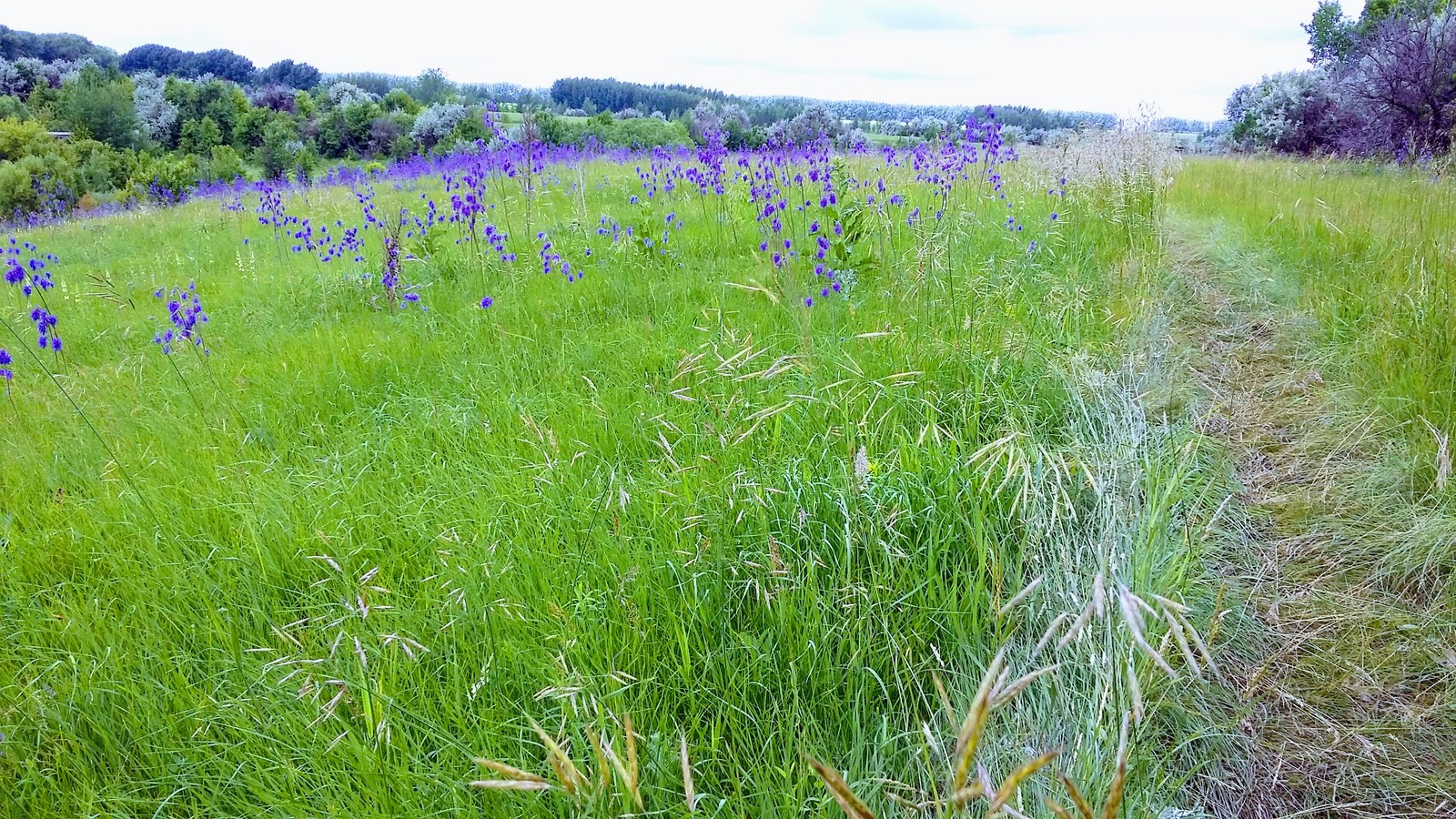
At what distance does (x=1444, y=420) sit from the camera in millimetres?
2184

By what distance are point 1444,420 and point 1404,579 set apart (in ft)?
2.17

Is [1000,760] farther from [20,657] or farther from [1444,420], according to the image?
[20,657]

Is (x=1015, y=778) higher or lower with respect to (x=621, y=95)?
lower

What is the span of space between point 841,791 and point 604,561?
1332 millimetres

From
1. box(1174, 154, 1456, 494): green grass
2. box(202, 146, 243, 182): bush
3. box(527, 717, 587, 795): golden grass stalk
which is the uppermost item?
box(202, 146, 243, 182): bush

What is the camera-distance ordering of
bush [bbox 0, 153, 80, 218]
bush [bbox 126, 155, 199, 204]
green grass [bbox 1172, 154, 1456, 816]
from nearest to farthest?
green grass [bbox 1172, 154, 1456, 816]
bush [bbox 126, 155, 199, 204]
bush [bbox 0, 153, 80, 218]

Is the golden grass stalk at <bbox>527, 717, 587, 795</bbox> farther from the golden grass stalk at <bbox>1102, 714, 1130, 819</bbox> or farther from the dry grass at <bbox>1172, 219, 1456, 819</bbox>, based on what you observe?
the dry grass at <bbox>1172, 219, 1456, 819</bbox>

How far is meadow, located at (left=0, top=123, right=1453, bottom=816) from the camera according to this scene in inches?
53.4

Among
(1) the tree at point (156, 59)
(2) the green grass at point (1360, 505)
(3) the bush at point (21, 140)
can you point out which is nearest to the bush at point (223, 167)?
(3) the bush at point (21, 140)

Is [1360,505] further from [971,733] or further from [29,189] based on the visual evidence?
[29,189]

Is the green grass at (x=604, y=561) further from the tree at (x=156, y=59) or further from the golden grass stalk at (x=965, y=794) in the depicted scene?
the tree at (x=156, y=59)

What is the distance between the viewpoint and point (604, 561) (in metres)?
1.82

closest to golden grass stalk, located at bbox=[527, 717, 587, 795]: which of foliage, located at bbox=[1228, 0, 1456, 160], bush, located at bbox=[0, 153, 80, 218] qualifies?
foliage, located at bbox=[1228, 0, 1456, 160]

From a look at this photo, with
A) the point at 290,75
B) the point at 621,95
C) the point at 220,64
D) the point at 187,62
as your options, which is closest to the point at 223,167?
the point at 621,95
